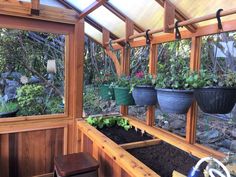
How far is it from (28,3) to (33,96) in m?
1.09

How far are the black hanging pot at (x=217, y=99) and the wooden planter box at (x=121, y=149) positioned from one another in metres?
0.54

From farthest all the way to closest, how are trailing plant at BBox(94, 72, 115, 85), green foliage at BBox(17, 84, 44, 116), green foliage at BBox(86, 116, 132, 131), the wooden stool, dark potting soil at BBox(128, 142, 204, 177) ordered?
trailing plant at BBox(94, 72, 115, 85)
green foliage at BBox(86, 116, 132, 131)
green foliage at BBox(17, 84, 44, 116)
the wooden stool
dark potting soil at BBox(128, 142, 204, 177)

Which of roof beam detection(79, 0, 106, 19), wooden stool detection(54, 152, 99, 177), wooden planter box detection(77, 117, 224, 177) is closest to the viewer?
wooden planter box detection(77, 117, 224, 177)

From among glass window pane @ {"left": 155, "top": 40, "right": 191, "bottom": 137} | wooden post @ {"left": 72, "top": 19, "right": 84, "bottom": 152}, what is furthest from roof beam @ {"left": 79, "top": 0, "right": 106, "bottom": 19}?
glass window pane @ {"left": 155, "top": 40, "right": 191, "bottom": 137}

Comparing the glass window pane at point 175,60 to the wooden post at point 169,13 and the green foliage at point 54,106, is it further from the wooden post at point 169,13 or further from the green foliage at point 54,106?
the green foliage at point 54,106

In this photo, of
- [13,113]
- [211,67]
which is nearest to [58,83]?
[13,113]

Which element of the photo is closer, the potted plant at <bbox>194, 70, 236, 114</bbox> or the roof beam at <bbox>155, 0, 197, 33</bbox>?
the potted plant at <bbox>194, 70, 236, 114</bbox>

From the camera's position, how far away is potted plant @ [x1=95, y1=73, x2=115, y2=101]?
280cm

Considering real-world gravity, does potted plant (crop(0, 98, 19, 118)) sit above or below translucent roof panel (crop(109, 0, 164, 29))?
below

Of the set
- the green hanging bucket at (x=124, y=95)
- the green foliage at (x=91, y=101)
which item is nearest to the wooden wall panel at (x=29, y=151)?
the green foliage at (x=91, y=101)

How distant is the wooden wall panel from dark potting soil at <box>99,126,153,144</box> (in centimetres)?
67

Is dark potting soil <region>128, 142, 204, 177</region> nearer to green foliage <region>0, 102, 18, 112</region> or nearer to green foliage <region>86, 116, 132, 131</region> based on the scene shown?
green foliage <region>86, 116, 132, 131</region>

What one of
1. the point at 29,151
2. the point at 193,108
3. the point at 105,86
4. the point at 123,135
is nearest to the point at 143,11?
the point at 105,86

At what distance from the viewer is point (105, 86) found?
286 centimetres
